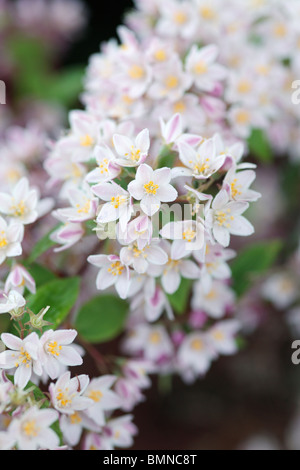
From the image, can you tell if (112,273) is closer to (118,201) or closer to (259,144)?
(118,201)

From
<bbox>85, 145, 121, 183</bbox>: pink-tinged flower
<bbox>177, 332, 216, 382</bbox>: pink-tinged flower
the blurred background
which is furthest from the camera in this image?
the blurred background

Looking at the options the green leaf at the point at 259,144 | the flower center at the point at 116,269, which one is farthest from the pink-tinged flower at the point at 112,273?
the green leaf at the point at 259,144

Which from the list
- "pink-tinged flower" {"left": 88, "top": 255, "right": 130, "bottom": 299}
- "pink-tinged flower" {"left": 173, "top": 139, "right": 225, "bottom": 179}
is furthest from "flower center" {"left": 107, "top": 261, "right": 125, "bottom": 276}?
"pink-tinged flower" {"left": 173, "top": 139, "right": 225, "bottom": 179}

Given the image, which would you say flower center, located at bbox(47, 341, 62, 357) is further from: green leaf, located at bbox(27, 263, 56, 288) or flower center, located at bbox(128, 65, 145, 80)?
flower center, located at bbox(128, 65, 145, 80)

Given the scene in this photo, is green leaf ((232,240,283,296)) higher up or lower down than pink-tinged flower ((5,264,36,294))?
higher up

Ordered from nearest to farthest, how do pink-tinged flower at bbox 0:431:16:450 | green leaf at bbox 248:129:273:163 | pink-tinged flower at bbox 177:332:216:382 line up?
pink-tinged flower at bbox 0:431:16:450
pink-tinged flower at bbox 177:332:216:382
green leaf at bbox 248:129:273:163

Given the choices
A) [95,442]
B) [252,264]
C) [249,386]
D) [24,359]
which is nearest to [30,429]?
[24,359]

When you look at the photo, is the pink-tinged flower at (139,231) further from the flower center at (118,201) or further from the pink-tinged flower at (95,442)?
the pink-tinged flower at (95,442)
